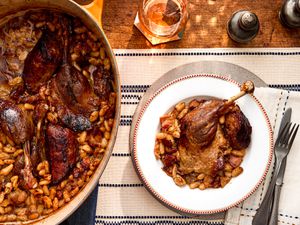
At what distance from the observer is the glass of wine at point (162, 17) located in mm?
2088

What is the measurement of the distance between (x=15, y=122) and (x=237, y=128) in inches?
32.1

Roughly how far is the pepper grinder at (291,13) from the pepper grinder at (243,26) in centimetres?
14

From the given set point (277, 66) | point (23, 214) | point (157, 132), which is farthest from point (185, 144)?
point (23, 214)

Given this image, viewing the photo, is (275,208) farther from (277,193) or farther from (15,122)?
(15,122)

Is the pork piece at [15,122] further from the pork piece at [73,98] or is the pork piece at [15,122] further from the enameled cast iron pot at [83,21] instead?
the enameled cast iron pot at [83,21]

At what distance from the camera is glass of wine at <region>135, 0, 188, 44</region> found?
6.85ft

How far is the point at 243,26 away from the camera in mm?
2051

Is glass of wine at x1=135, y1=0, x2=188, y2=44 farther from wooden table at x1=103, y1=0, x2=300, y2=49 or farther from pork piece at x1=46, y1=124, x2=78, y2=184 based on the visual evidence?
pork piece at x1=46, y1=124, x2=78, y2=184

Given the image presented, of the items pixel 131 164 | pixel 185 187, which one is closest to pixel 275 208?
pixel 185 187

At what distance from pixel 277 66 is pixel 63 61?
890mm

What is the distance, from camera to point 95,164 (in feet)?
6.25

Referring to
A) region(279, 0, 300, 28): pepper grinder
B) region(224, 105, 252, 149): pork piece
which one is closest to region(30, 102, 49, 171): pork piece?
region(224, 105, 252, 149): pork piece

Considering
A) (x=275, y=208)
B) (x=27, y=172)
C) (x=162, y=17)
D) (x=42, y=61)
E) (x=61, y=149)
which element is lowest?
(x=275, y=208)

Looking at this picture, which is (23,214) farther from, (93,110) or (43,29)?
(43,29)
